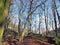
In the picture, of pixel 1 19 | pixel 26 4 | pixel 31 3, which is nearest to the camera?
pixel 1 19

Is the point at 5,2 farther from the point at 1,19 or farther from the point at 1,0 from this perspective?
the point at 1,19

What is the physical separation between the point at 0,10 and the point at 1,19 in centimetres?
38

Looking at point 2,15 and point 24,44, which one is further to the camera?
point 24,44

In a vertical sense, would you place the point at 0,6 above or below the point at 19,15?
below

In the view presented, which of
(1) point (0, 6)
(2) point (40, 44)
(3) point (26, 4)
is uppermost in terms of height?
(3) point (26, 4)

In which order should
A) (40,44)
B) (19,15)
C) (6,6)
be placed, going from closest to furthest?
(6,6) < (40,44) < (19,15)

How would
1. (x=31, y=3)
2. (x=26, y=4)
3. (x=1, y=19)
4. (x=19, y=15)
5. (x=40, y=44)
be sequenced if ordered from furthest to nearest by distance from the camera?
1. (x=19, y=15)
2. (x=26, y=4)
3. (x=31, y=3)
4. (x=40, y=44)
5. (x=1, y=19)

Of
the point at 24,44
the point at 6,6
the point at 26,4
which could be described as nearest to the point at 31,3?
the point at 26,4

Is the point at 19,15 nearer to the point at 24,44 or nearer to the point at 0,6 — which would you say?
the point at 24,44

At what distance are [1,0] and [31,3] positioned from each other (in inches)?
759

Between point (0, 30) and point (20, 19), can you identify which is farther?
point (20, 19)

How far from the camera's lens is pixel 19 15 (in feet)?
106

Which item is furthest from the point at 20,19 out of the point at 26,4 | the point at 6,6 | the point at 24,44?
the point at 6,6

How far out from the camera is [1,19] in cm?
694
